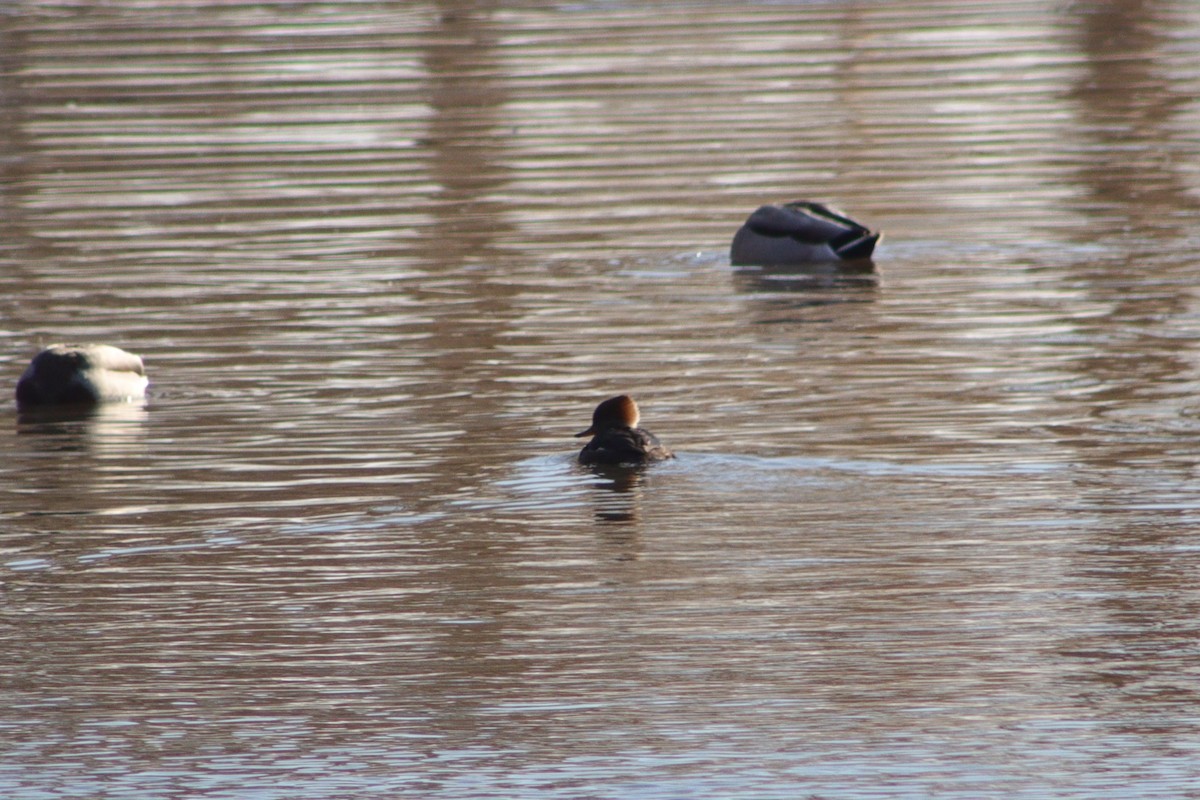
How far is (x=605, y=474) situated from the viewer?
33.8ft

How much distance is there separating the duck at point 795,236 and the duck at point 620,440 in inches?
248

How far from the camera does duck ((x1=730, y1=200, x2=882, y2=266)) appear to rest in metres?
16.8

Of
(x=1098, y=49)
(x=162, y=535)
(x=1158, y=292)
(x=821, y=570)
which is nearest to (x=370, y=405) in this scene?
(x=162, y=535)

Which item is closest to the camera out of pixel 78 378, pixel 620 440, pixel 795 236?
pixel 620 440

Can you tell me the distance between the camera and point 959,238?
1730 cm

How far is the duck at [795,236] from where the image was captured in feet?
55.1

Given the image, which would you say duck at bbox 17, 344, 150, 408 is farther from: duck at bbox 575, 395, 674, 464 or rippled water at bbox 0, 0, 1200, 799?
duck at bbox 575, 395, 674, 464

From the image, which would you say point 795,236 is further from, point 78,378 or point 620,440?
point 620,440

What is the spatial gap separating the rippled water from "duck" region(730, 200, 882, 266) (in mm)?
214

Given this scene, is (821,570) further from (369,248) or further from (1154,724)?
(369,248)

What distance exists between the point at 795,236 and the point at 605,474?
6.91m

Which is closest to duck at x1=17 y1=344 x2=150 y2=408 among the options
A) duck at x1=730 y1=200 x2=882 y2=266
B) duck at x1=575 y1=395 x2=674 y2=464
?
duck at x1=575 y1=395 x2=674 y2=464

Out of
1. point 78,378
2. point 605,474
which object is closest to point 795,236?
point 78,378

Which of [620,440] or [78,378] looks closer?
[620,440]
